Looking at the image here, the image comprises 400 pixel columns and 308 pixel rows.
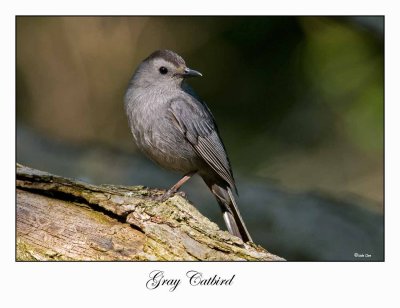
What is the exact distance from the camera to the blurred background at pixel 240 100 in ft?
22.0

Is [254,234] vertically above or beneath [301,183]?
beneath

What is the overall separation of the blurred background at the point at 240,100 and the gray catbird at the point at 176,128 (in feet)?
2.47

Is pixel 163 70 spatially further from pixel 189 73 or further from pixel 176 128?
pixel 176 128

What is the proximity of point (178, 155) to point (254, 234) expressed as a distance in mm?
1236

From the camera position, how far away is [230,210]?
5.82m

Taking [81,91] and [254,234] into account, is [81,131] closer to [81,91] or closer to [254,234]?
[81,91]

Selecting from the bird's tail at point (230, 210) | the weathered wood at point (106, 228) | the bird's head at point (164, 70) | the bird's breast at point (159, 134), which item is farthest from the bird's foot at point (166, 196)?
the bird's head at point (164, 70)

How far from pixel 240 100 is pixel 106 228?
2910mm

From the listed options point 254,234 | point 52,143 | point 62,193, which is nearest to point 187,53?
point 52,143

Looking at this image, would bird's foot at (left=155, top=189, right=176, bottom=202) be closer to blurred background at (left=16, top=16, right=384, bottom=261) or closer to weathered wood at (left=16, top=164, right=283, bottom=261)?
weathered wood at (left=16, top=164, right=283, bottom=261)

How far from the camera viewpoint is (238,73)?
733 cm

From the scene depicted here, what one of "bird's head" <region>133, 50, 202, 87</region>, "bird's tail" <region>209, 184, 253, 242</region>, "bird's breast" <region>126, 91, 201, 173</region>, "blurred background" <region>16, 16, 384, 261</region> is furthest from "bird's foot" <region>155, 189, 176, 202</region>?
"blurred background" <region>16, 16, 384, 261</region>

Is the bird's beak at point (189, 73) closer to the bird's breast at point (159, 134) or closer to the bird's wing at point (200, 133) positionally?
the bird's wing at point (200, 133)

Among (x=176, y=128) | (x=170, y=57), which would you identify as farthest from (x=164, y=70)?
(x=176, y=128)
